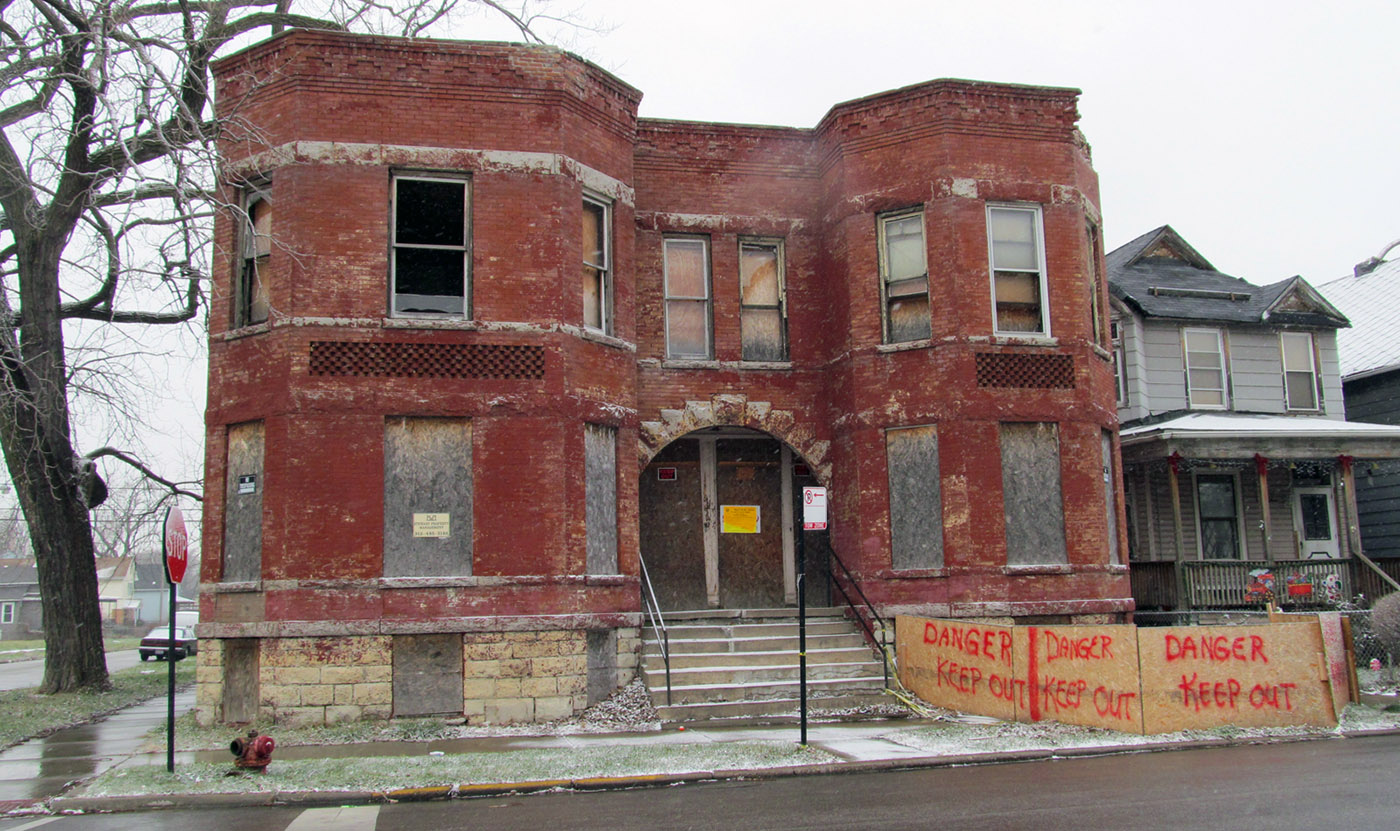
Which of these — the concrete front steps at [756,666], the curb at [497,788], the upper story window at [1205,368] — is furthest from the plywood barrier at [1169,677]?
the upper story window at [1205,368]

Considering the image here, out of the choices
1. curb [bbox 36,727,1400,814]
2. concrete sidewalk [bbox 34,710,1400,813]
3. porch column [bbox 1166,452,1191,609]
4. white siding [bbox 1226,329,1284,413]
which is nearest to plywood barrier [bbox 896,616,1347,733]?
concrete sidewalk [bbox 34,710,1400,813]

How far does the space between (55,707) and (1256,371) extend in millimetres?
23543

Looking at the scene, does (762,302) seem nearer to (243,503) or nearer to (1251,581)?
(243,503)

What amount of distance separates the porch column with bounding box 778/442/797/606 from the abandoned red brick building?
0.26 ft

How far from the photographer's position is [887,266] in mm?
17312

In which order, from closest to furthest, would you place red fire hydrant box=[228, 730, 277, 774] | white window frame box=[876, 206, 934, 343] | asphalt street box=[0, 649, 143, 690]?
1. red fire hydrant box=[228, 730, 277, 774]
2. white window frame box=[876, 206, 934, 343]
3. asphalt street box=[0, 649, 143, 690]

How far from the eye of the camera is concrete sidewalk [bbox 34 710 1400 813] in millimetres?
10008

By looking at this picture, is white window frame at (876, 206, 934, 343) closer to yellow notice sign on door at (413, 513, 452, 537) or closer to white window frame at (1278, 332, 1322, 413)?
yellow notice sign on door at (413, 513, 452, 537)

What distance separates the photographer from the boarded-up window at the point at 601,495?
15430mm

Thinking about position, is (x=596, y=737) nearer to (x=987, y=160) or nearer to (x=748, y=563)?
(x=748, y=563)

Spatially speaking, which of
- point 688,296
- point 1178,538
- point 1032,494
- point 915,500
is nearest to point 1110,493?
point 1032,494

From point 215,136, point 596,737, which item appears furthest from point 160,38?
point 596,737

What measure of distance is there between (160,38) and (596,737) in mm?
10411

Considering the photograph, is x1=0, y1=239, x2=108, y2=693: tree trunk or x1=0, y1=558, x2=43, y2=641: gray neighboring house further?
x1=0, y1=558, x2=43, y2=641: gray neighboring house
